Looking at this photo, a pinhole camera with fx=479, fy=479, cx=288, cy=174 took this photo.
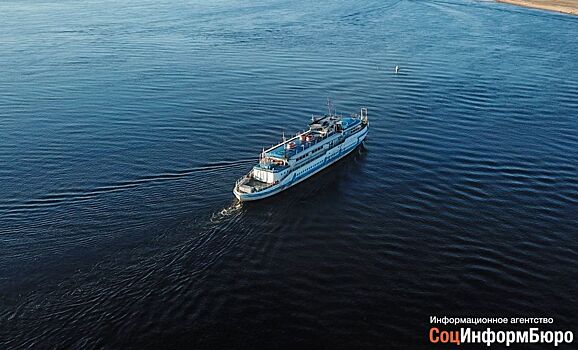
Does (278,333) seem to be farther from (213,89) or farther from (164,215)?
(213,89)

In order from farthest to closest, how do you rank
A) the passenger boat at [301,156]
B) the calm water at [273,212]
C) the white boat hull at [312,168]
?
1. the passenger boat at [301,156]
2. the white boat hull at [312,168]
3. the calm water at [273,212]

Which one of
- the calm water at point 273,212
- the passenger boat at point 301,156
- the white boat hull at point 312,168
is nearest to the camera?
the calm water at point 273,212

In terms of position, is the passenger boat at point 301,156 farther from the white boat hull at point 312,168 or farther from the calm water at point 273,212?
the calm water at point 273,212

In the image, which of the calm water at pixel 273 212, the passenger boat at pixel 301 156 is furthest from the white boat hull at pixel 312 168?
the calm water at pixel 273 212

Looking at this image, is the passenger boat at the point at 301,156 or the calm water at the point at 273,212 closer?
the calm water at the point at 273,212

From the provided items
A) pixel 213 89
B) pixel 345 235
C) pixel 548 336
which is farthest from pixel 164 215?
pixel 213 89

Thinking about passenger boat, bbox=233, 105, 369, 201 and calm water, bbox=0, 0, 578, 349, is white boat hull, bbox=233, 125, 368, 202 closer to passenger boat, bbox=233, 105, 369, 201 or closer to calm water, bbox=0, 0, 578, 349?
passenger boat, bbox=233, 105, 369, 201
